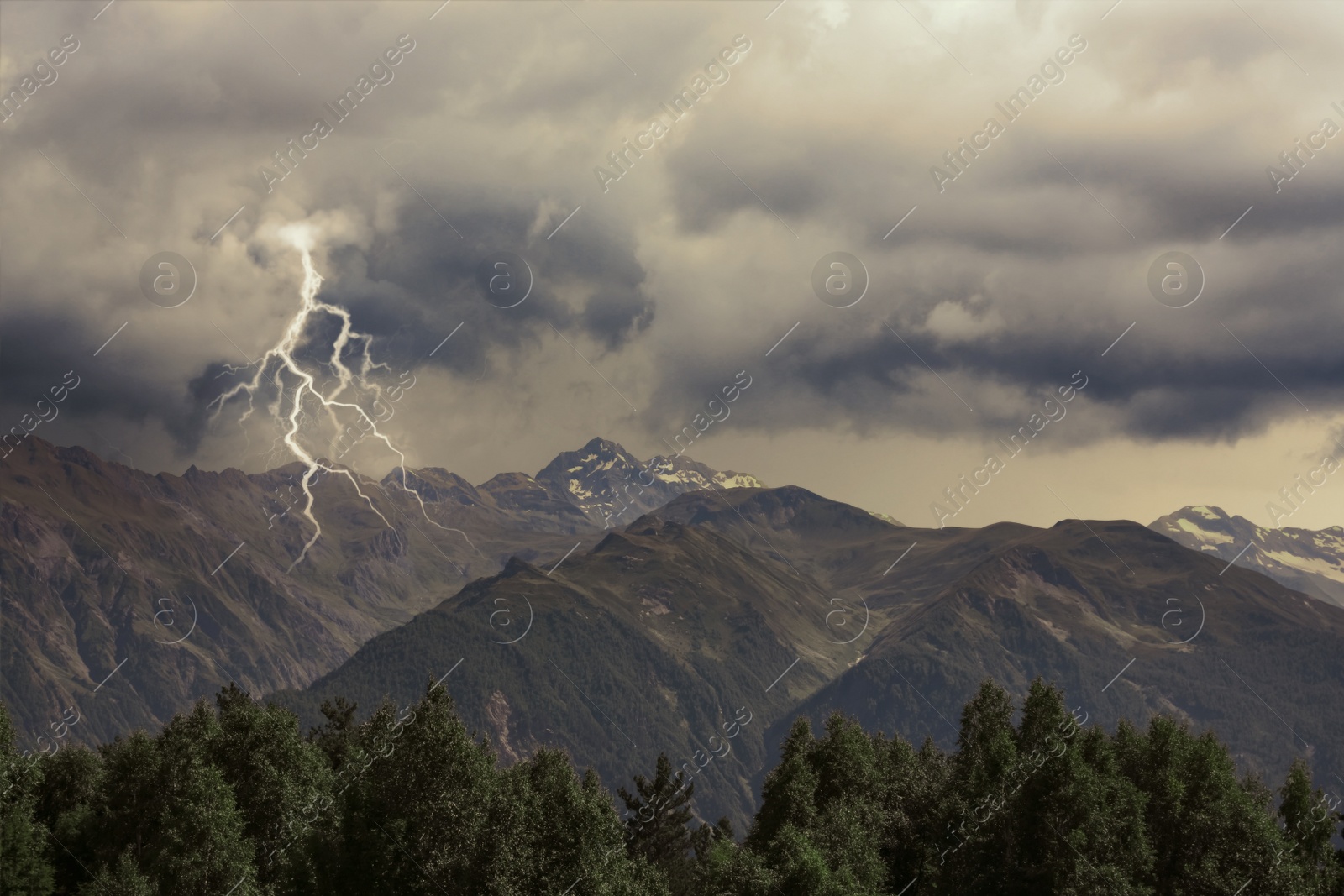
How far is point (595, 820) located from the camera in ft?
329

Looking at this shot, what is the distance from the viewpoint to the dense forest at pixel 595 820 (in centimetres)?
9912

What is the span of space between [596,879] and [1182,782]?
190 ft

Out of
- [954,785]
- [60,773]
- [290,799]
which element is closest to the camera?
[290,799]

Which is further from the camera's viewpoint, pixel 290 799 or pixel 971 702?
pixel 971 702

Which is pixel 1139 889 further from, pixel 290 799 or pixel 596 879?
pixel 290 799

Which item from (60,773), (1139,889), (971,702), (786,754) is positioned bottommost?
(1139,889)

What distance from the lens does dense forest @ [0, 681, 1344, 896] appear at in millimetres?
99125

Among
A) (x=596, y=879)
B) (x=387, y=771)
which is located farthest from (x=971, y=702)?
(x=387, y=771)

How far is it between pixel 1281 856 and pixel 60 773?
119m

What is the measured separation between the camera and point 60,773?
5202 inches

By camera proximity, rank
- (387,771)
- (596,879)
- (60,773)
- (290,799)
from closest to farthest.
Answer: (596,879)
(387,771)
(290,799)
(60,773)

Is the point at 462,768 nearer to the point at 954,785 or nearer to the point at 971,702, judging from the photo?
the point at 954,785

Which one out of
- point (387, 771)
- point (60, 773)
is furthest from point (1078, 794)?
point (60, 773)

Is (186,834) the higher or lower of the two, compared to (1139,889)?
higher
